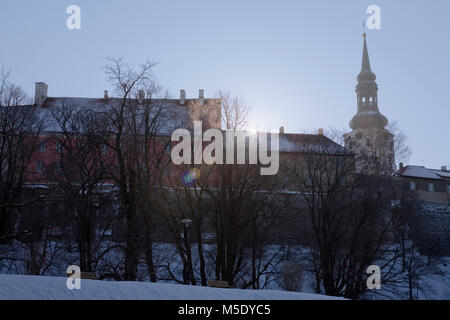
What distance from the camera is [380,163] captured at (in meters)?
44.5

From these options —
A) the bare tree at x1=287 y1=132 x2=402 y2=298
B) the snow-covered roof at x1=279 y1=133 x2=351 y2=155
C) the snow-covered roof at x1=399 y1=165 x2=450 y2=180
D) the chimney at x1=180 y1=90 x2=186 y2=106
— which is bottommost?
the bare tree at x1=287 y1=132 x2=402 y2=298

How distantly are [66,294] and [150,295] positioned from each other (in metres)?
1.12

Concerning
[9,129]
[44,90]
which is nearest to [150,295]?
[9,129]

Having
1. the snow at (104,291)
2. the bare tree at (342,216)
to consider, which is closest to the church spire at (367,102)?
the bare tree at (342,216)

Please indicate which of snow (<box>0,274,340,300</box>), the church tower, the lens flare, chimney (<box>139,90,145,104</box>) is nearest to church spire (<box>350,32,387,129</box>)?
the church tower

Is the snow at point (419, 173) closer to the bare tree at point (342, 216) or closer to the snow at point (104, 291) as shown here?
the bare tree at point (342, 216)

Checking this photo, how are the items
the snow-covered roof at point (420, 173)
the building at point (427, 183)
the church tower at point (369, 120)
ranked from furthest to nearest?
the snow-covered roof at point (420, 173)
the building at point (427, 183)
the church tower at point (369, 120)

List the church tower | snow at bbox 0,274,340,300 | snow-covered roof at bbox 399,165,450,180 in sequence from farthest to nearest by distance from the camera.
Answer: snow-covered roof at bbox 399,165,450,180
the church tower
snow at bbox 0,274,340,300

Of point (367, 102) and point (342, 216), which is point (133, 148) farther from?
point (367, 102)

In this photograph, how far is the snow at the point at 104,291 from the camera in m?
6.11

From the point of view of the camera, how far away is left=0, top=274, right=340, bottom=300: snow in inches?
241

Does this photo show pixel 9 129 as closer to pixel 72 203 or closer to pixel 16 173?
pixel 16 173

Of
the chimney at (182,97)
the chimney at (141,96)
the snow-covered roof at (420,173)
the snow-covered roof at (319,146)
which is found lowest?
the snow-covered roof at (420,173)

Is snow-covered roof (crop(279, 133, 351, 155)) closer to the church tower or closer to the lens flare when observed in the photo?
the church tower
